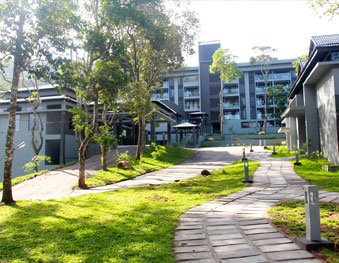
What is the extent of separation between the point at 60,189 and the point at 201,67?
42.7 meters

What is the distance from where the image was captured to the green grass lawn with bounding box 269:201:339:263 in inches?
164

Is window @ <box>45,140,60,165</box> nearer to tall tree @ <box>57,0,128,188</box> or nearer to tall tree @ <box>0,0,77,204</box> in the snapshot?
tall tree @ <box>57,0,128,188</box>

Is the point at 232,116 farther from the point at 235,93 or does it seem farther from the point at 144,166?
the point at 144,166

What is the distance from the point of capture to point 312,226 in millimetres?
4211

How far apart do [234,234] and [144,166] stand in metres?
14.5

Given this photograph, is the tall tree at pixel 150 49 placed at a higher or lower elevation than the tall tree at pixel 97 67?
higher

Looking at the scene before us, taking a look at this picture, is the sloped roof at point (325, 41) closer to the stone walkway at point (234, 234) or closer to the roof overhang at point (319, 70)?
the roof overhang at point (319, 70)

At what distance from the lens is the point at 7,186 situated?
9.13 m

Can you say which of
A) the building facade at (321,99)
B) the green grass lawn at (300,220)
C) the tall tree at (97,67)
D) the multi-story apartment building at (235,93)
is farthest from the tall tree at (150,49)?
the multi-story apartment building at (235,93)

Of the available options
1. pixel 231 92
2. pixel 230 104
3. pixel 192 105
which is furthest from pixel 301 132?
pixel 192 105

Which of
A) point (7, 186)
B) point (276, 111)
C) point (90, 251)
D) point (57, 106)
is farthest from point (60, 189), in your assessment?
point (276, 111)

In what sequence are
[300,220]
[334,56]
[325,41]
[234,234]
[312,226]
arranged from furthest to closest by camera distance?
[325,41] < [334,56] < [300,220] < [234,234] < [312,226]

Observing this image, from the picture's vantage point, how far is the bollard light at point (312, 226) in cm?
409

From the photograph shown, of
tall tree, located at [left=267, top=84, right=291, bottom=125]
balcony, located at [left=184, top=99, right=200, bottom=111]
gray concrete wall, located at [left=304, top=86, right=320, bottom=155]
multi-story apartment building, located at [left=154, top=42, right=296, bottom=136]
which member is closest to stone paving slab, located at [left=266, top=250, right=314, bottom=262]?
gray concrete wall, located at [left=304, top=86, right=320, bottom=155]
